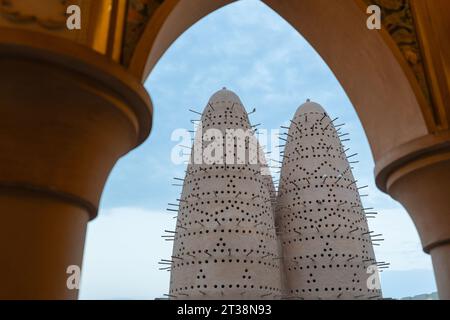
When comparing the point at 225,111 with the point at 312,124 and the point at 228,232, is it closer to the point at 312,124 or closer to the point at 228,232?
the point at 312,124

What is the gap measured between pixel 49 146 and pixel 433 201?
2.74 meters

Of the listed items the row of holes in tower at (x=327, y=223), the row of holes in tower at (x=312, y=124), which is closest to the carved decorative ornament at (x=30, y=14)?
Answer: the row of holes in tower at (x=327, y=223)

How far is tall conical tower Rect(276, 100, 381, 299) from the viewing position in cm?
1373

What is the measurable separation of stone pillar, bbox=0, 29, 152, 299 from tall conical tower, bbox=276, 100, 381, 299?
40.3ft

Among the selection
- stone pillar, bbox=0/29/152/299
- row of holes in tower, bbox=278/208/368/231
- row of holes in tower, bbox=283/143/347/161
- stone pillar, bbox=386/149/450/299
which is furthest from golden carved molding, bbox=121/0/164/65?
row of holes in tower, bbox=283/143/347/161

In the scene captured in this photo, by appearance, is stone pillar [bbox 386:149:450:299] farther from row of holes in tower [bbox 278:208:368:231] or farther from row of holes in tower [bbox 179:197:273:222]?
row of holes in tower [bbox 278:208:368:231]

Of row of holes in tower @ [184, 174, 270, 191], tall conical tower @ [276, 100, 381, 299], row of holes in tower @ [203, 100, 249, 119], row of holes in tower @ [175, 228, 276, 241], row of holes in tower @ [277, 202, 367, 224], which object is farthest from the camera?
row of holes in tower @ [203, 100, 249, 119]

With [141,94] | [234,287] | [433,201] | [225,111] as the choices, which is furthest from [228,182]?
[141,94]

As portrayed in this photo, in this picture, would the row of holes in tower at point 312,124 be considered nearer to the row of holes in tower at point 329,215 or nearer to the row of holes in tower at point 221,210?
the row of holes in tower at point 329,215

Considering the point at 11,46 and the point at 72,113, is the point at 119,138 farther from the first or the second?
the point at 11,46

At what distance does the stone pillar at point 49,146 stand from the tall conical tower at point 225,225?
397 inches

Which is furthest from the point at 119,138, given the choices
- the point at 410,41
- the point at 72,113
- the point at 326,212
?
the point at 326,212

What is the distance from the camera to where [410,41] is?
12.1 ft
